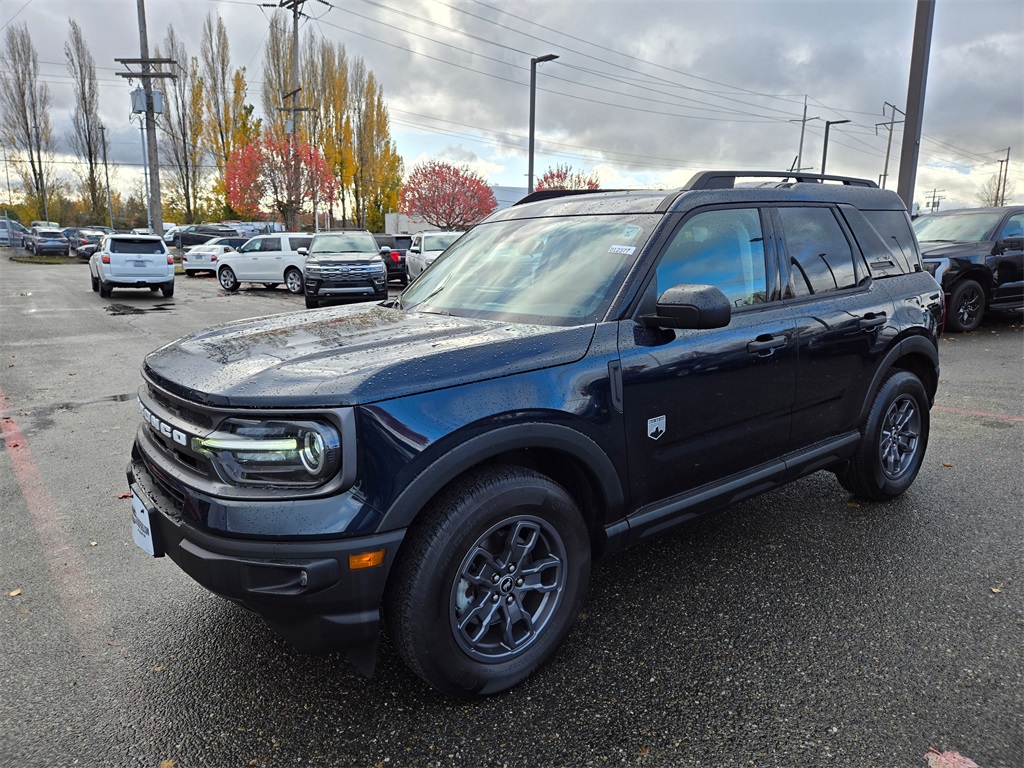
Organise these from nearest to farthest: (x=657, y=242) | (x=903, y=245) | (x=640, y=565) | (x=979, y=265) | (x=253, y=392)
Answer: (x=253, y=392), (x=657, y=242), (x=640, y=565), (x=903, y=245), (x=979, y=265)

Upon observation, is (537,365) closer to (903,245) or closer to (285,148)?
(903,245)

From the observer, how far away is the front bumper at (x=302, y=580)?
6.77 feet

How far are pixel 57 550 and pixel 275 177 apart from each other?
36.6 metres

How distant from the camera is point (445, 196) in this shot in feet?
168

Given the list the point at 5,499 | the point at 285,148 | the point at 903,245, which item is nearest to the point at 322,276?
the point at 5,499

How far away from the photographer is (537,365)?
2480mm

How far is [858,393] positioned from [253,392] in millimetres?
3186

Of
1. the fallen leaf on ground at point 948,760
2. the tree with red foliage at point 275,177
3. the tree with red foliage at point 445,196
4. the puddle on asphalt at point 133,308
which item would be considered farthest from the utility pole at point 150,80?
the fallen leaf on ground at point 948,760

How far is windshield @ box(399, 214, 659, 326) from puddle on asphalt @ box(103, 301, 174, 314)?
13.6 meters

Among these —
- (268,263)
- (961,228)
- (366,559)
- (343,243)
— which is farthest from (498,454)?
(268,263)

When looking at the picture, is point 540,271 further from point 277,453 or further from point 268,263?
point 268,263

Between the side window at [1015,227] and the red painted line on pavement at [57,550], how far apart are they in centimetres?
1293

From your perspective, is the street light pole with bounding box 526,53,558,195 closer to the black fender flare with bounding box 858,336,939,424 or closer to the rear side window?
the rear side window

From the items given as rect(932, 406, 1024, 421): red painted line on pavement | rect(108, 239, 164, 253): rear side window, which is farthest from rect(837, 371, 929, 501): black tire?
rect(108, 239, 164, 253): rear side window
